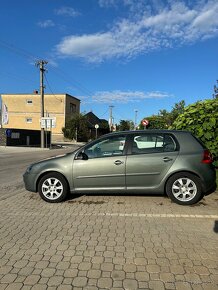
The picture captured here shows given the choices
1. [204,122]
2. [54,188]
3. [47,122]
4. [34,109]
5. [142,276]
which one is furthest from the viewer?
[34,109]

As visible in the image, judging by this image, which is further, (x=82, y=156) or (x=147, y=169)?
(x=82, y=156)

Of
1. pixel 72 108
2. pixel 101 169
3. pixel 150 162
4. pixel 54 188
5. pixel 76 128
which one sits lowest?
pixel 54 188

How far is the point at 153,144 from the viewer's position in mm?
7395

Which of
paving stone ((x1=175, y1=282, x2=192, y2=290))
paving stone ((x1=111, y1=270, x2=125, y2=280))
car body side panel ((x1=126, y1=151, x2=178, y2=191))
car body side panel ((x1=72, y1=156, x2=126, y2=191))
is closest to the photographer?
paving stone ((x1=175, y1=282, x2=192, y2=290))

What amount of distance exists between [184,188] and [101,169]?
170cm

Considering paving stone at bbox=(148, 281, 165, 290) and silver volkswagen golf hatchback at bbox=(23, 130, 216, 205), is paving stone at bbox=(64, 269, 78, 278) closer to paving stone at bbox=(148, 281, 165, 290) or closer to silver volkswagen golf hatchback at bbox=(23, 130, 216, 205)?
paving stone at bbox=(148, 281, 165, 290)

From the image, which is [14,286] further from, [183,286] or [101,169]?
[101,169]

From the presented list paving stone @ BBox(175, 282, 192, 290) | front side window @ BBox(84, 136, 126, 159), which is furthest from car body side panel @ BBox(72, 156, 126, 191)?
paving stone @ BBox(175, 282, 192, 290)

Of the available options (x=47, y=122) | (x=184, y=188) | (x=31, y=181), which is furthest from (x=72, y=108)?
(x=184, y=188)

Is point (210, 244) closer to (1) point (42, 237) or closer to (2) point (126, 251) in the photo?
(2) point (126, 251)

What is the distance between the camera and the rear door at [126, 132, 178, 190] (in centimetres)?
719

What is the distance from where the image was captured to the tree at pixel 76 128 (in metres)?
58.2

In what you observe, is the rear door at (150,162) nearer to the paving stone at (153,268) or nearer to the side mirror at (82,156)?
the side mirror at (82,156)

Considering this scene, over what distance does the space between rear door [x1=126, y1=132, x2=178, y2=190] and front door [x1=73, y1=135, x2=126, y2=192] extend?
18 centimetres
